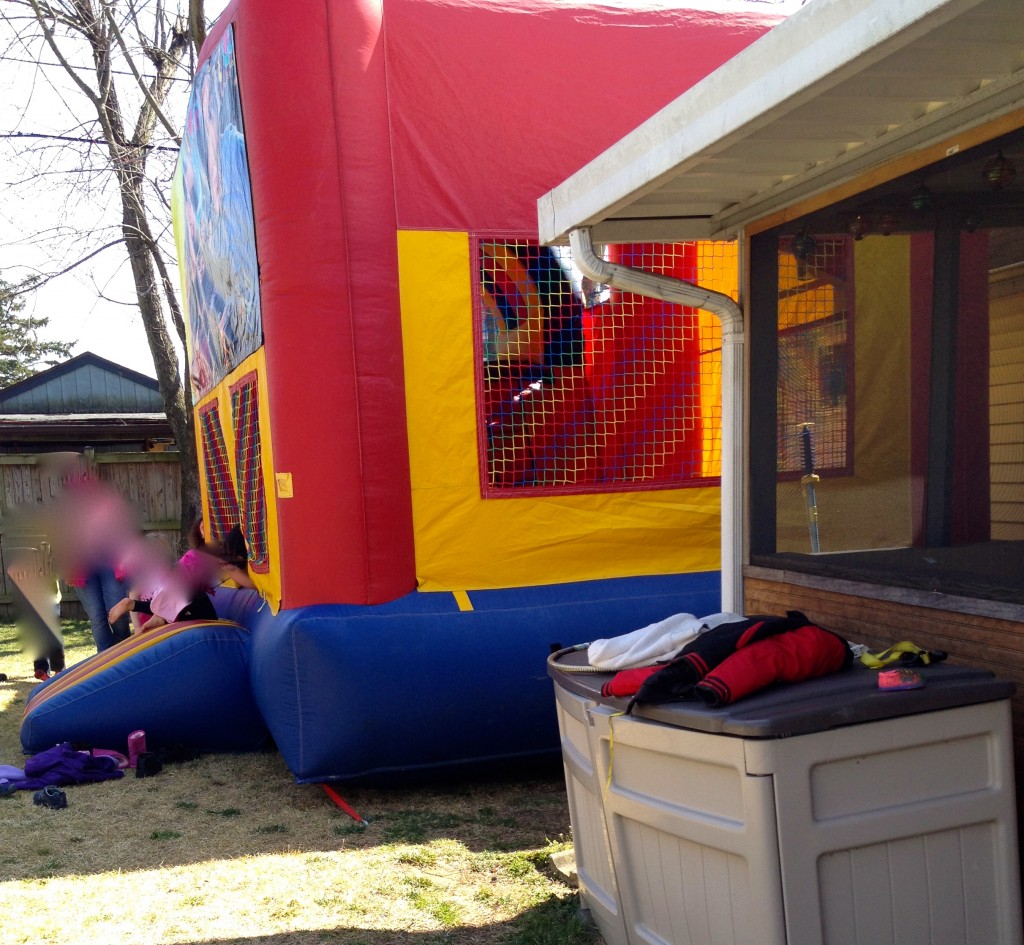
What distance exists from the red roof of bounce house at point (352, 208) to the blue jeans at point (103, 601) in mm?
→ 4027

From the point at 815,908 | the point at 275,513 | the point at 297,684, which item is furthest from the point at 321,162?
the point at 815,908

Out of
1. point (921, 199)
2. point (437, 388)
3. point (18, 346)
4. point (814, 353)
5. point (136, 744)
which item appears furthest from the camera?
point (18, 346)

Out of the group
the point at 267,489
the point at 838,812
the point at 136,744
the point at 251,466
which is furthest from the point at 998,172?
the point at 136,744

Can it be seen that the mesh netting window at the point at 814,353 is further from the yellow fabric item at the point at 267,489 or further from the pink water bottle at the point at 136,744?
the pink water bottle at the point at 136,744

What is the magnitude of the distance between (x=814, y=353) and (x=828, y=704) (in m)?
1.81

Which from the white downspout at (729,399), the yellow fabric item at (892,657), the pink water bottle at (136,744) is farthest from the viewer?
the pink water bottle at (136,744)

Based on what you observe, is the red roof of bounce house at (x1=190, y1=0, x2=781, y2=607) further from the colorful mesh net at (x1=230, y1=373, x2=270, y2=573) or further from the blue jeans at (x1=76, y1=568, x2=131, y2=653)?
the blue jeans at (x1=76, y1=568, x2=131, y2=653)

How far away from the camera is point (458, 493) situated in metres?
5.57

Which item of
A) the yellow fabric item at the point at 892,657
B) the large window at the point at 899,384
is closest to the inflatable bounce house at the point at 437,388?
the large window at the point at 899,384

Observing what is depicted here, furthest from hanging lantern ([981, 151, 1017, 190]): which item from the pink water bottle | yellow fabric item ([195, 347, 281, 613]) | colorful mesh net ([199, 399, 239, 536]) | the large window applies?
colorful mesh net ([199, 399, 239, 536])

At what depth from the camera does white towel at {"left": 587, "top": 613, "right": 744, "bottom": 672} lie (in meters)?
3.19

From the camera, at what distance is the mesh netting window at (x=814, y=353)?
3812mm

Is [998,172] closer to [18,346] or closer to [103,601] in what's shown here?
[103,601]

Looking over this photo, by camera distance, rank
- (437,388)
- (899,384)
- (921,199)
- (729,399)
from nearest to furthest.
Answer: (921,199)
(899,384)
(729,399)
(437,388)
